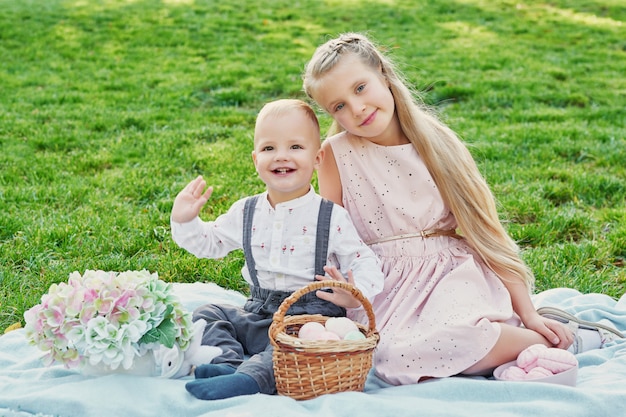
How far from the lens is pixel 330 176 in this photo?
3.22 meters

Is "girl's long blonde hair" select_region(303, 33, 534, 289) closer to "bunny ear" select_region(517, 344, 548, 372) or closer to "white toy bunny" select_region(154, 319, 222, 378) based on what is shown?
"bunny ear" select_region(517, 344, 548, 372)

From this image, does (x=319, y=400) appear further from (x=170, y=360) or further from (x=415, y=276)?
(x=415, y=276)

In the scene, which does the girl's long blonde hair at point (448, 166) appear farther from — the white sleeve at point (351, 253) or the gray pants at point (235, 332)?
the gray pants at point (235, 332)

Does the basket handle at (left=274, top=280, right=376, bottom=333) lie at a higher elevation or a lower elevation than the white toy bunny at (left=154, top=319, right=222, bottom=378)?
higher

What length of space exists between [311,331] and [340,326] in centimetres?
10

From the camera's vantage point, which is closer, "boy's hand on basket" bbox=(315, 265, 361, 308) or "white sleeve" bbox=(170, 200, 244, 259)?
"boy's hand on basket" bbox=(315, 265, 361, 308)

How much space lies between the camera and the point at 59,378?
2.61 meters

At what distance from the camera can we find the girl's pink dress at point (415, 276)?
2697 millimetres

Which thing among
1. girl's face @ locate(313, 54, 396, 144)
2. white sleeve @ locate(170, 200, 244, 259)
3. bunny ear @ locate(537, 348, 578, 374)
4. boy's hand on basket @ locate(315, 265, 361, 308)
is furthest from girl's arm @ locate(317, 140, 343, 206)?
bunny ear @ locate(537, 348, 578, 374)

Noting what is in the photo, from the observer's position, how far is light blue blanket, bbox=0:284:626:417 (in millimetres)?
2338

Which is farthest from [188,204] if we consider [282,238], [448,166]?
[448,166]

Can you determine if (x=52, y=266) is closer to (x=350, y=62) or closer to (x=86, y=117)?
(x=350, y=62)

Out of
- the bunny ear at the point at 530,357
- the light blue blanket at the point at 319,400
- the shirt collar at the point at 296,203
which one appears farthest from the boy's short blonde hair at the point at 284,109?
the bunny ear at the point at 530,357

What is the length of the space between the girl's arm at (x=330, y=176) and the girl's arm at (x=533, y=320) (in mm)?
769
